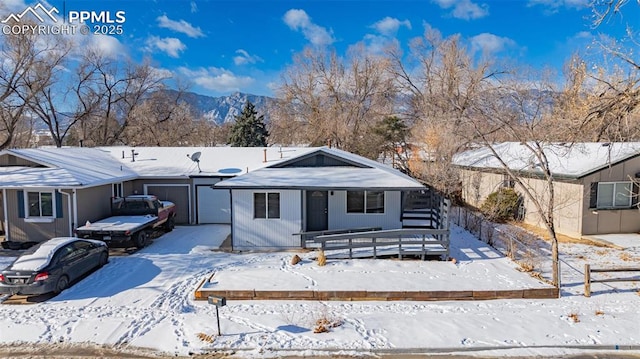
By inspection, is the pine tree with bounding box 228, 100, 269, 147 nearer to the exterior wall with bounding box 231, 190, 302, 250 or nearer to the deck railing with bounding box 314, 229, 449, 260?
the exterior wall with bounding box 231, 190, 302, 250

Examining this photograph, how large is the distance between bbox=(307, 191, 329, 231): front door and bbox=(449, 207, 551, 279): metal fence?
6.55m

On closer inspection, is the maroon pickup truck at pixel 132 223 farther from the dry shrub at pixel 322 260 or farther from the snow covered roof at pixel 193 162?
the dry shrub at pixel 322 260

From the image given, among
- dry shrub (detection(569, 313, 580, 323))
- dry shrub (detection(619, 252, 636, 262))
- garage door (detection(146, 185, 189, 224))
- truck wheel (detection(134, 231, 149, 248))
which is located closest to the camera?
dry shrub (detection(569, 313, 580, 323))

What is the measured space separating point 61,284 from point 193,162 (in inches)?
418

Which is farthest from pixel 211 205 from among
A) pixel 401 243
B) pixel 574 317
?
pixel 574 317

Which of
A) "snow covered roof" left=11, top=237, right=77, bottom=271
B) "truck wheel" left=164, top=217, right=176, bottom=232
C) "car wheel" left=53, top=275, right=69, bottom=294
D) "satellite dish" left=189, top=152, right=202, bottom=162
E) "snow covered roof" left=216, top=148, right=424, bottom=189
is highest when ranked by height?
"satellite dish" left=189, top=152, right=202, bottom=162

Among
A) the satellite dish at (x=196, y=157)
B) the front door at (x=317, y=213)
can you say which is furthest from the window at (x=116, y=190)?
the front door at (x=317, y=213)

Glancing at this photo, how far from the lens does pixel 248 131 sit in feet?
136

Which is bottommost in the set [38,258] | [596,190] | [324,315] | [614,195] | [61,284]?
[324,315]

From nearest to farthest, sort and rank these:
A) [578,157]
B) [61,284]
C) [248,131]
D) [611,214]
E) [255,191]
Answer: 1. [61,284]
2. [255,191]
3. [611,214]
4. [578,157]
5. [248,131]

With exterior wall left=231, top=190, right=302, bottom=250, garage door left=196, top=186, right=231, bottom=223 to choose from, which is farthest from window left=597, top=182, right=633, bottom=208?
garage door left=196, top=186, right=231, bottom=223

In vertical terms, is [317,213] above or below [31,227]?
above

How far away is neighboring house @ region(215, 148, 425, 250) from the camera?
13414 mm

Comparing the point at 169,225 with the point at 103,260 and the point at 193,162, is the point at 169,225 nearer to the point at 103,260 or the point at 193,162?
the point at 193,162
